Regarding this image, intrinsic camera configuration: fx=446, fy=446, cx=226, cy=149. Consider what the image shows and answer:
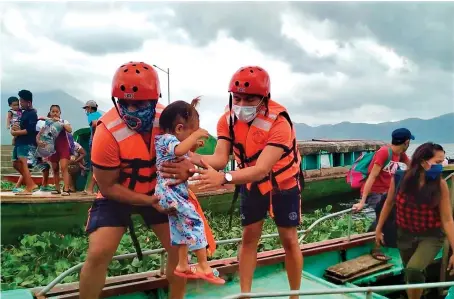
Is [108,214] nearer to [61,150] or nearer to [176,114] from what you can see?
[176,114]

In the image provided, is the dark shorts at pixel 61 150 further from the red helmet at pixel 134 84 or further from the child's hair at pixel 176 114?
the child's hair at pixel 176 114

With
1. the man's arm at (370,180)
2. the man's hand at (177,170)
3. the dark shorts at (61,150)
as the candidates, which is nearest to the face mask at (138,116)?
the man's hand at (177,170)

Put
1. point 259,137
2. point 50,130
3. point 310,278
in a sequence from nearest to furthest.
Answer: point 259,137, point 310,278, point 50,130

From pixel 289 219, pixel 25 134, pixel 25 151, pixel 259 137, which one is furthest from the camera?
pixel 25 151

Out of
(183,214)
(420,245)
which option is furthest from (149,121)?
(420,245)

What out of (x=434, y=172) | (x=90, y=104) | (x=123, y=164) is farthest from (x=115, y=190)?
(x=90, y=104)

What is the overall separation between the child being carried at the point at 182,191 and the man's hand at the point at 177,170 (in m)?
0.03

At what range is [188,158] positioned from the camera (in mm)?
2822

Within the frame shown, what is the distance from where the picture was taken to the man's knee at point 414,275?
155 inches

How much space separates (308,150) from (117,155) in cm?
998

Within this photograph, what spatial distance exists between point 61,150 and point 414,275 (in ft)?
18.6

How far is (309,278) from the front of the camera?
4.24 m

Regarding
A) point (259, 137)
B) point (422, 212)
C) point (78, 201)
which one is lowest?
point (78, 201)

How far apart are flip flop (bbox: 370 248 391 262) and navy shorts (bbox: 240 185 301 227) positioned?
7.85 feet
